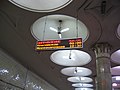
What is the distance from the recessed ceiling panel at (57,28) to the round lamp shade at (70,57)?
261cm

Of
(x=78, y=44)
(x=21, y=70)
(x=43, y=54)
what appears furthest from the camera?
(x=21, y=70)

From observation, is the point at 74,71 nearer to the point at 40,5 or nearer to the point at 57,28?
the point at 57,28

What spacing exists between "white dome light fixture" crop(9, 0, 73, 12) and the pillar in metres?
3.56

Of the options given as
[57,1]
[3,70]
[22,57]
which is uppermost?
[57,1]

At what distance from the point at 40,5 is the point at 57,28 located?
9.03ft

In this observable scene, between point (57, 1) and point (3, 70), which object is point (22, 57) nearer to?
point (3, 70)

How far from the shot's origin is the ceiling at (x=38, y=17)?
7180mm

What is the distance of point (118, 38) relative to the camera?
914cm

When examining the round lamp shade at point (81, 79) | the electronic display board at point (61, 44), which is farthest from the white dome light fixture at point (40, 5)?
→ the round lamp shade at point (81, 79)

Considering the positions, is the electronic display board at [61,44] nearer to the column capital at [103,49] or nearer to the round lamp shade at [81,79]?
the column capital at [103,49]

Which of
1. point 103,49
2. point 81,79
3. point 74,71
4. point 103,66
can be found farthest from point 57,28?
point 81,79

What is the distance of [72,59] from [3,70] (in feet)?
16.1

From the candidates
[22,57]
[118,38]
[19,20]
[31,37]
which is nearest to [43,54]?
[22,57]

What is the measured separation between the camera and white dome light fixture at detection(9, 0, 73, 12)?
284 inches
